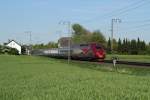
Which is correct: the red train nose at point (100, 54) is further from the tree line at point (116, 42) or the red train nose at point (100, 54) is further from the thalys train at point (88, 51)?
the tree line at point (116, 42)

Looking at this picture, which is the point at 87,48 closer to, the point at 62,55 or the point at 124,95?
the point at 62,55

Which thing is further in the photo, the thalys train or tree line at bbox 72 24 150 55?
tree line at bbox 72 24 150 55

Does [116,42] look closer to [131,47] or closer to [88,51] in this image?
[131,47]

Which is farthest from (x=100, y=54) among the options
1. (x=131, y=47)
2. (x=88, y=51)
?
(x=131, y=47)

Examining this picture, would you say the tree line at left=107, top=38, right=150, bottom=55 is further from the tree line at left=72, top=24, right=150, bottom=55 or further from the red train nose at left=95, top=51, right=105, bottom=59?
the red train nose at left=95, top=51, right=105, bottom=59

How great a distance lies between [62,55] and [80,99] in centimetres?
7963

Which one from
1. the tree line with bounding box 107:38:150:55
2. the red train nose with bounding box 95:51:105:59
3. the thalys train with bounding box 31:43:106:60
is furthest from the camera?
the tree line with bounding box 107:38:150:55

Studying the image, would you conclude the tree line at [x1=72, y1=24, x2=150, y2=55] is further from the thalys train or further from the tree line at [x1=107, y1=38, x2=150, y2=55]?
the thalys train

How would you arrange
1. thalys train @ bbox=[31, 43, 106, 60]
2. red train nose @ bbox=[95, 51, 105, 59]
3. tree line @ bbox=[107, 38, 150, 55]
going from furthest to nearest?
tree line @ bbox=[107, 38, 150, 55] → thalys train @ bbox=[31, 43, 106, 60] → red train nose @ bbox=[95, 51, 105, 59]

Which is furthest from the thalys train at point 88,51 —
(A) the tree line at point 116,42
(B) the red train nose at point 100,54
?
(A) the tree line at point 116,42

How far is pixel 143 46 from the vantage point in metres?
156

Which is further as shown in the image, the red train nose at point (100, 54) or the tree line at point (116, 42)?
the tree line at point (116, 42)

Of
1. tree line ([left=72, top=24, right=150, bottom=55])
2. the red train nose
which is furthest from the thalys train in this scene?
tree line ([left=72, top=24, right=150, bottom=55])

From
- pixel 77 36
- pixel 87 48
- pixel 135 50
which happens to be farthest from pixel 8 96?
pixel 77 36
